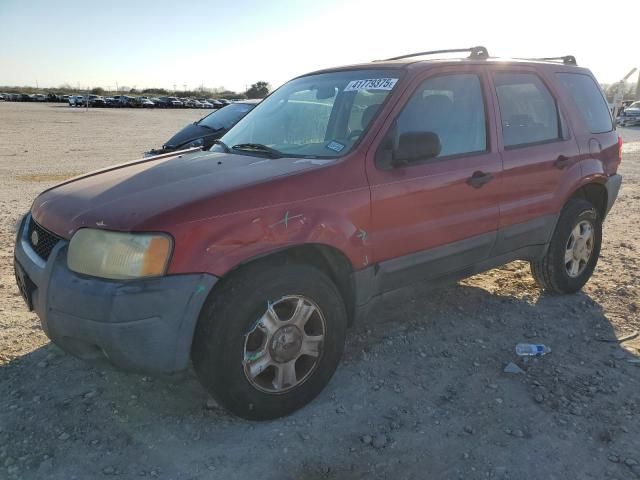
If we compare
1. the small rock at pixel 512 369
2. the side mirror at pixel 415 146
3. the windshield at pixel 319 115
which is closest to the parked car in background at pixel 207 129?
the windshield at pixel 319 115

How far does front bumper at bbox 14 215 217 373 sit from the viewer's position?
2449 millimetres

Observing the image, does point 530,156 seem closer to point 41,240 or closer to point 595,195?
point 595,195

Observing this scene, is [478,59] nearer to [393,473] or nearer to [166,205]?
[166,205]

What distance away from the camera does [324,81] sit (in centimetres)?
391

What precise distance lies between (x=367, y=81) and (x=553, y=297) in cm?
255

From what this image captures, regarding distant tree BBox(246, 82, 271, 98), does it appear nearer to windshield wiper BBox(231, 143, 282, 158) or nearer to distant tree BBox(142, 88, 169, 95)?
distant tree BBox(142, 88, 169, 95)

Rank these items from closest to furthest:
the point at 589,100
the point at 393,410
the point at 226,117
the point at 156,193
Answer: the point at 156,193 < the point at 393,410 < the point at 589,100 < the point at 226,117

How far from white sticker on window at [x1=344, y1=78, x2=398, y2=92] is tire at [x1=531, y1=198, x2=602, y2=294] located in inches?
80.0

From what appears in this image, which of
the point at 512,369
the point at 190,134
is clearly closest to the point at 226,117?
the point at 190,134

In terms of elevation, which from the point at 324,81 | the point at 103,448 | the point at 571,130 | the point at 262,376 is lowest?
the point at 103,448

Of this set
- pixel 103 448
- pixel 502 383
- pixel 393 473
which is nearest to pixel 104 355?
pixel 103 448

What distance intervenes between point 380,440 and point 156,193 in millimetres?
1700

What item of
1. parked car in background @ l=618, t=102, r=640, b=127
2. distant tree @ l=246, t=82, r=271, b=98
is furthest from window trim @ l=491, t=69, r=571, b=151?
distant tree @ l=246, t=82, r=271, b=98

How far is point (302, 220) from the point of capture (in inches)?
110
